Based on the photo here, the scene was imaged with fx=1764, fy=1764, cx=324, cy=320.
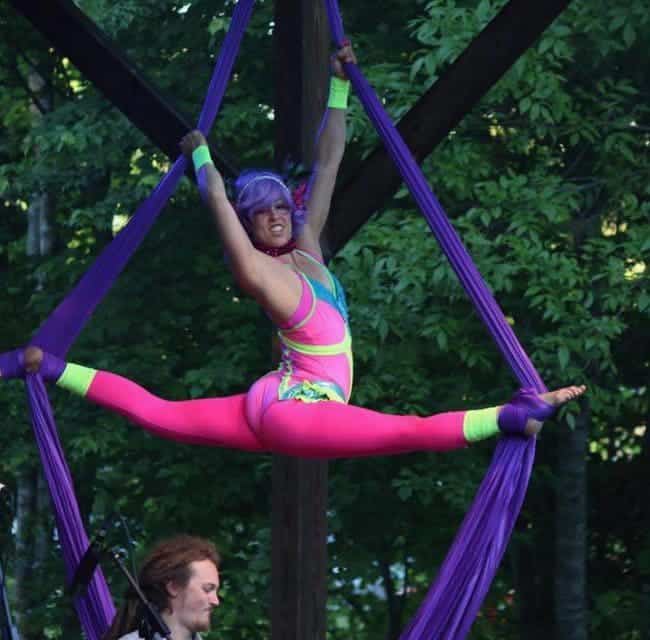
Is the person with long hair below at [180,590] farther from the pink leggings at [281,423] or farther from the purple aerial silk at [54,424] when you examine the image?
Answer: the purple aerial silk at [54,424]

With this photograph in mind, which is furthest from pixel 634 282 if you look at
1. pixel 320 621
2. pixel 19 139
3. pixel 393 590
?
pixel 19 139

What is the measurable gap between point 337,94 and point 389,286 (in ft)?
7.57

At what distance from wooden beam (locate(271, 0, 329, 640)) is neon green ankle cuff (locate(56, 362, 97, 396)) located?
95 cm

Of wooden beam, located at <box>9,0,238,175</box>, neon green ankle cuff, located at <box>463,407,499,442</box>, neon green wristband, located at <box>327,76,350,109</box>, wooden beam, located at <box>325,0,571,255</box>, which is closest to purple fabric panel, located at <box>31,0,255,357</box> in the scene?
neon green wristband, located at <box>327,76,350,109</box>

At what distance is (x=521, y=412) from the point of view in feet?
11.5

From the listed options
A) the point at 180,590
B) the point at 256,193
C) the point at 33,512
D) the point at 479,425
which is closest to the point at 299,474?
the point at 256,193

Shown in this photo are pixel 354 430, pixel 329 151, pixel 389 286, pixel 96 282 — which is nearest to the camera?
pixel 354 430

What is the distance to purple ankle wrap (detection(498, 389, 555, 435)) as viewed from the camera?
11.5ft

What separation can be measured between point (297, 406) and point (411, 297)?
2.67 meters

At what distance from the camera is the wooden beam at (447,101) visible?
470cm

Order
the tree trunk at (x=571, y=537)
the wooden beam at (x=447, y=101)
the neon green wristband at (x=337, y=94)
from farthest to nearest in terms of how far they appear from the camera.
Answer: the tree trunk at (x=571, y=537), the wooden beam at (x=447, y=101), the neon green wristband at (x=337, y=94)

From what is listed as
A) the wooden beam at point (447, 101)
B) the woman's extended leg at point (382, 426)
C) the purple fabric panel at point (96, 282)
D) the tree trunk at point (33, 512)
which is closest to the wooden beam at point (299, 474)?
the wooden beam at point (447, 101)

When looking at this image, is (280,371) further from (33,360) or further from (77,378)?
(33,360)

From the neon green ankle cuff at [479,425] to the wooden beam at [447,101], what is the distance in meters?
1.33
